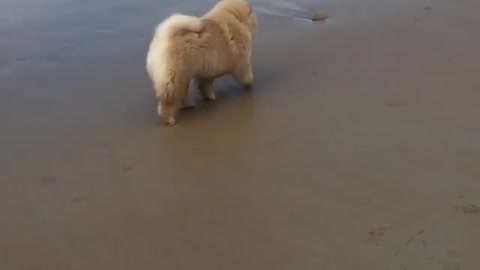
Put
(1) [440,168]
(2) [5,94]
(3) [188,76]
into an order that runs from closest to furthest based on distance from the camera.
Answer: (1) [440,168], (3) [188,76], (2) [5,94]

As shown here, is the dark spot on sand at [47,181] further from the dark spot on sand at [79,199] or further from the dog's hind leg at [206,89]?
the dog's hind leg at [206,89]

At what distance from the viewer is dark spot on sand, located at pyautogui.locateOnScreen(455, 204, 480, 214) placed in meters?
3.17

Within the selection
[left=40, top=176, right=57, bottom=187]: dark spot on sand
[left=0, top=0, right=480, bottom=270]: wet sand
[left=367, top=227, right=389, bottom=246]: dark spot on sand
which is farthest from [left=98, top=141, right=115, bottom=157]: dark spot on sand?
[left=367, top=227, right=389, bottom=246]: dark spot on sand

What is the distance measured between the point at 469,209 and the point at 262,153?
1.12 meters

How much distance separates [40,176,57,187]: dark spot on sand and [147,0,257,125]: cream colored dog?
82cm

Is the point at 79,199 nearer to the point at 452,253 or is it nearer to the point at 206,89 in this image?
the point at 206,89

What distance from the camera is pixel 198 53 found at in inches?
173

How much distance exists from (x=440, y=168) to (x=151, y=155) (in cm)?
149

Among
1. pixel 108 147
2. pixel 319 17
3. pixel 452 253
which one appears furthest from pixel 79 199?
pixel 319 17

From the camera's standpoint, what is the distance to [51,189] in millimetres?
3674

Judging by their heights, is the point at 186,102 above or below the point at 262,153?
below

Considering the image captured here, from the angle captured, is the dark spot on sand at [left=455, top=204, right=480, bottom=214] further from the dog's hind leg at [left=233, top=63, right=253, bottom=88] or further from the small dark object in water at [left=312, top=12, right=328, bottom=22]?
the small dark object in water at [left=312, top=12, right=328, bottom=22]

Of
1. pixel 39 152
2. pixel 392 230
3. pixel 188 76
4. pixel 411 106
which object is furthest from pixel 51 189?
pixel 411 106

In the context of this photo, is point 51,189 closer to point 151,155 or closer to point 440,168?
point 151,155
